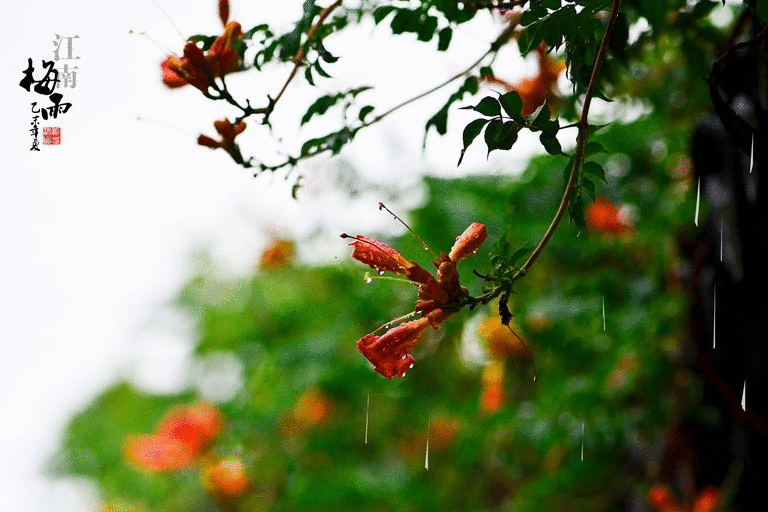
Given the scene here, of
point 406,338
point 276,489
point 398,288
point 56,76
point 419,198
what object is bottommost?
point 276,489

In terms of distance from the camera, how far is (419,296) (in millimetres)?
A: 732

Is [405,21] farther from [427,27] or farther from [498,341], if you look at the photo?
[498,341]

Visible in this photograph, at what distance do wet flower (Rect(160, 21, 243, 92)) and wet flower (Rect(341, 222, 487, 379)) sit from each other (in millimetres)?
212

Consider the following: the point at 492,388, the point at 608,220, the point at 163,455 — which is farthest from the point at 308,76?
the point at 163,455

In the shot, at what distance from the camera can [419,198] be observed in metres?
1.99

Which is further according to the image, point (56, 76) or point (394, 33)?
point (56, 76)

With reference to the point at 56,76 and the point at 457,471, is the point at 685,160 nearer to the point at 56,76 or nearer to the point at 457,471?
the point at 457,471

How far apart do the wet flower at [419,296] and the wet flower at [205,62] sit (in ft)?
0.69

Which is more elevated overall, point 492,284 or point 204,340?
point 204,340

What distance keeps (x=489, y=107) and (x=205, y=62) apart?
0.98 ft

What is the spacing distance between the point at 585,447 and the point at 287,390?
27.9 inches

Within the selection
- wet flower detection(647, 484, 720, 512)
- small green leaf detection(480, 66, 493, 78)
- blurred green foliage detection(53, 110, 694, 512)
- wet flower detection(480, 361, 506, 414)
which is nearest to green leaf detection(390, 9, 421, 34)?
small green leaf detection(480, 66, 493, 78)

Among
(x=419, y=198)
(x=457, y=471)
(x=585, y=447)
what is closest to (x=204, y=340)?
(x=457, y=471)

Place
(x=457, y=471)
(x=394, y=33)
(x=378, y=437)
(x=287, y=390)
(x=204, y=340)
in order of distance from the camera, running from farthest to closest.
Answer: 1. (x=204, y=340)
2. (x=378, y=437)
3. (x=457, y=471)
4. (x=287, y=390)
5. (x=394, y=33)
